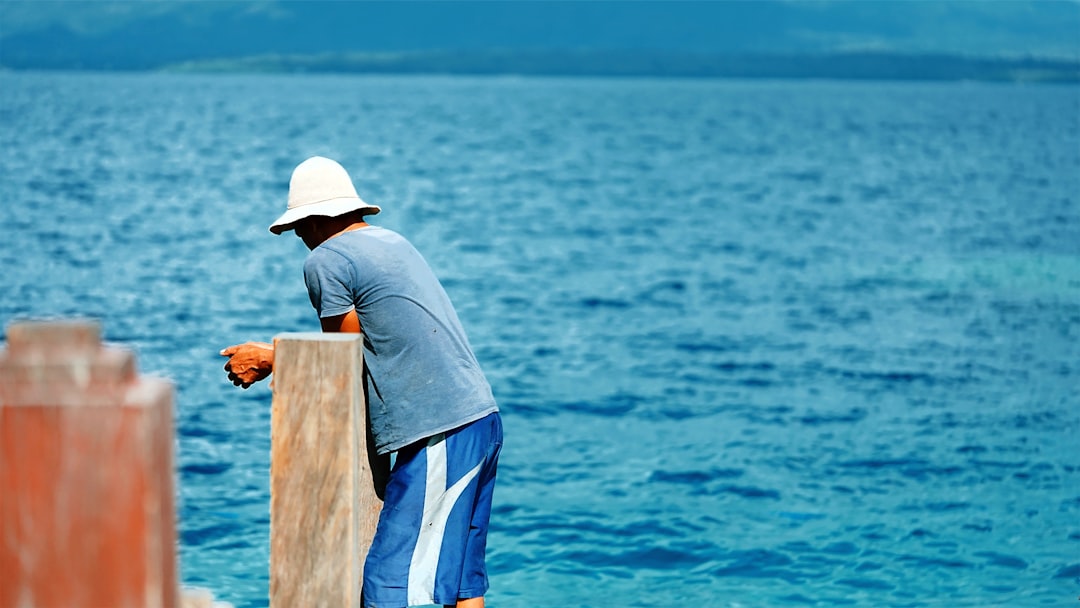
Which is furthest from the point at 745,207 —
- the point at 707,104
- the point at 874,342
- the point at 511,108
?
the point at 707,104

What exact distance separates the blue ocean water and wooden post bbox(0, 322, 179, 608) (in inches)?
263

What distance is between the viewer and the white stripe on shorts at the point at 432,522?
445cm

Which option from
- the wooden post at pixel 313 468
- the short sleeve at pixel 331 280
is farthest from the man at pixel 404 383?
the wooden post at pixel 313 468

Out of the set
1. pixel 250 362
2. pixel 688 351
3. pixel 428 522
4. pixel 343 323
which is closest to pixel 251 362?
pixel 250 362

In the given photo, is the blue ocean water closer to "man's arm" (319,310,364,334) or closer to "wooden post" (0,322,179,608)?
"man's arm" (319,310,364,334)

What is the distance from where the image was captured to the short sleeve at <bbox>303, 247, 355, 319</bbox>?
14.1 feet

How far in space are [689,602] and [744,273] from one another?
56.3 feet

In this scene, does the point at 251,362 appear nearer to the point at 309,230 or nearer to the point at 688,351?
the point at 309,230

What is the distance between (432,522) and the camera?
447cm

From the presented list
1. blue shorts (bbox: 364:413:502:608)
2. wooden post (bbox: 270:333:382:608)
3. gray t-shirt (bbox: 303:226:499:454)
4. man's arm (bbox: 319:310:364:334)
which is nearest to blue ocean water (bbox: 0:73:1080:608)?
blue shorts (bbox: 364:413:502:608)

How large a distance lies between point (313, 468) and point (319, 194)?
3.49 ft

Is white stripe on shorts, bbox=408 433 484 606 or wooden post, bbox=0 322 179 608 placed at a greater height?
wooden post, bbox=0 322 179 608

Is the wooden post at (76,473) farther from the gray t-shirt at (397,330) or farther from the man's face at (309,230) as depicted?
the man's face at (309,230)

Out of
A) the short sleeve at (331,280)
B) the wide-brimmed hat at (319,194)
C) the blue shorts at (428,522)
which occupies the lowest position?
the blue shorts at (428,522)
